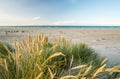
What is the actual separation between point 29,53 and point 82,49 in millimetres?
2577

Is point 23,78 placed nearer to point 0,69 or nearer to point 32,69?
point 32,69

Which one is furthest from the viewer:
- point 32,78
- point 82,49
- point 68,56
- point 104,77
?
point 82,49

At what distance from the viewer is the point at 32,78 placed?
2.37 metres

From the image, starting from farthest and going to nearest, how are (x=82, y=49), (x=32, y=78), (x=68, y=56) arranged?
1. (x=82, y=49)
2. (x=68, y=56)
3. (x=32, y=78)

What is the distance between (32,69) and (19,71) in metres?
0.16

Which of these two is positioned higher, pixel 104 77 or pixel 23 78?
pixel 23 78

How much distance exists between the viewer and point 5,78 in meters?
2.53

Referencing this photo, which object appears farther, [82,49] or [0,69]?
[82,49]

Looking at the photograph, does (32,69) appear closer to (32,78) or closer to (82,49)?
(32,78)

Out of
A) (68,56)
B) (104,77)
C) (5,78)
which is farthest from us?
(68,56)

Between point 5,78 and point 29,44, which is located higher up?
point 29,44

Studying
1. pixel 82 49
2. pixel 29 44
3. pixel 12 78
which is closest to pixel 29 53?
pixel 29 44

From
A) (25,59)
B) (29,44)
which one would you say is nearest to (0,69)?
(25,59)

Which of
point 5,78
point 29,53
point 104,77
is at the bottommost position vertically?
point 104,77
